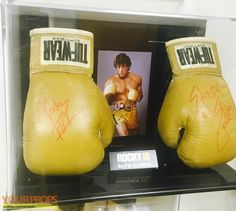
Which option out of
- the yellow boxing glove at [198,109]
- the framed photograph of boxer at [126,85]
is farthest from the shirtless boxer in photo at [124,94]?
the yellow boxing glove at [198,109]

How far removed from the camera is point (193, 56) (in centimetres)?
76

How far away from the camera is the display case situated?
690 mm

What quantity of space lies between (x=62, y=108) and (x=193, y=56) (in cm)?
37

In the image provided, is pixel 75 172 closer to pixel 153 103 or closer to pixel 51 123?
pixel 51 123

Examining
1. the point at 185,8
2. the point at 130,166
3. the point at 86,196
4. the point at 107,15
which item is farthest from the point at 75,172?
the point at 185,8

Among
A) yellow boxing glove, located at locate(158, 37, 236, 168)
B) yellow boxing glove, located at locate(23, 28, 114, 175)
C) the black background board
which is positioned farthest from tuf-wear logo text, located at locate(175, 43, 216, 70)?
yellow boxing glove, located at locate(23, 28, 114, 175)

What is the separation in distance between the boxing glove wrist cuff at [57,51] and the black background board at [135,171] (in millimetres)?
77

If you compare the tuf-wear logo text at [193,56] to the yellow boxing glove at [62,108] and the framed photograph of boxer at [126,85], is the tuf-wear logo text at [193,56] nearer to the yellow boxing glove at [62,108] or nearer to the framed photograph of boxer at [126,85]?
the framed photograph of boxer at [126,85]

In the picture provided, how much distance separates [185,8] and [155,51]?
0.49ft

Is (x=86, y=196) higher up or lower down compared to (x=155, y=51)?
lower down

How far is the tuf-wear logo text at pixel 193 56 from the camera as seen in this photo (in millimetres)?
755

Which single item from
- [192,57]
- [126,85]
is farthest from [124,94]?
[192,57]

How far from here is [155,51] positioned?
2.82ft

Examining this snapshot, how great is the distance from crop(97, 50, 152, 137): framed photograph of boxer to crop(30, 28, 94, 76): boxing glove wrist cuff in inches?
5.6
